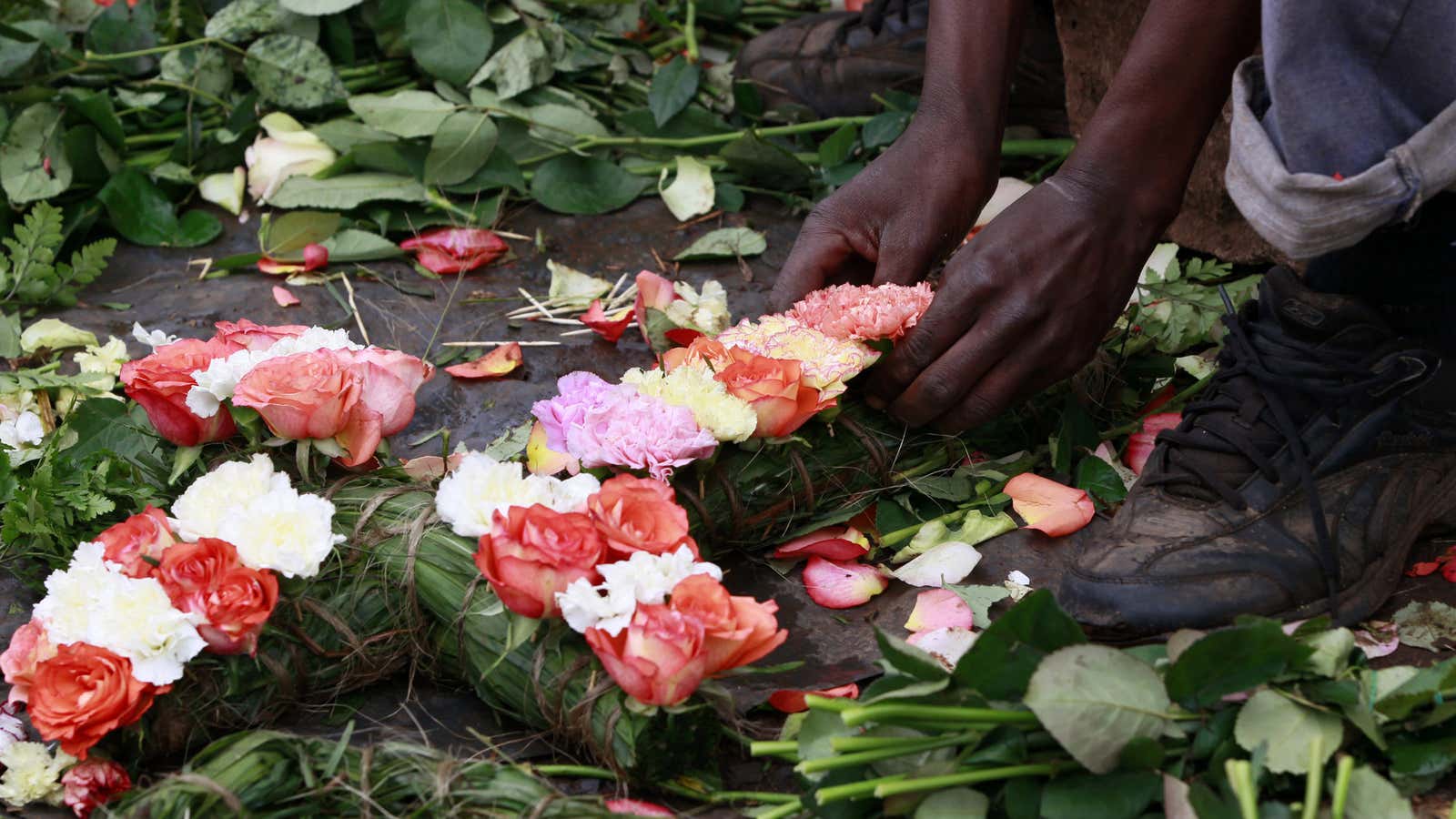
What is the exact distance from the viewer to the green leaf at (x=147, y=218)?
2.81m

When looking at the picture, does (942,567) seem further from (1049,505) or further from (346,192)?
(346,192)

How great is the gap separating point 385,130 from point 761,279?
916mm

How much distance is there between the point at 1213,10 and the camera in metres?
1.66

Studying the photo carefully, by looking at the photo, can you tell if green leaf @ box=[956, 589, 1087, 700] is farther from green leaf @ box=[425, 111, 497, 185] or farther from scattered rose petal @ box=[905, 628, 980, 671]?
green leaf @ box=[425, 111, 497, 185]

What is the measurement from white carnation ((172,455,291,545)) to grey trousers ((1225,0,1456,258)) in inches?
47.5

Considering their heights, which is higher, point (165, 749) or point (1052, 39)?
point (1052, 39)

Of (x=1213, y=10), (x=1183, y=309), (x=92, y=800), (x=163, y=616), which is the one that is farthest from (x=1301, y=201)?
(x=92, y=800)

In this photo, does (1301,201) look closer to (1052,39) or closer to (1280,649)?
(1280,649)

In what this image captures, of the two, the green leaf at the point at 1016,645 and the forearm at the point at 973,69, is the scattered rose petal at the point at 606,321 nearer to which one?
the forearm at the point at 973,69

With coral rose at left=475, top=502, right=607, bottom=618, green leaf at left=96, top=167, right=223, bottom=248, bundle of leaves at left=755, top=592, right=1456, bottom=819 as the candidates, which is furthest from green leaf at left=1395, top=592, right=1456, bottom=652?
green leaf at left=96, top=167, right=223, bottom=248

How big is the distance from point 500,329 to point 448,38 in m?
0.93

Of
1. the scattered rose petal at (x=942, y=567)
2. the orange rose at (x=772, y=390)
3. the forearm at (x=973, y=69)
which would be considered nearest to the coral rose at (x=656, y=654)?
the orange rose at (x=772, y=390)

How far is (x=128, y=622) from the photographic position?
4.33ft

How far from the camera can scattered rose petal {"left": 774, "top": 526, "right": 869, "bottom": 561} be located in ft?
5.91
